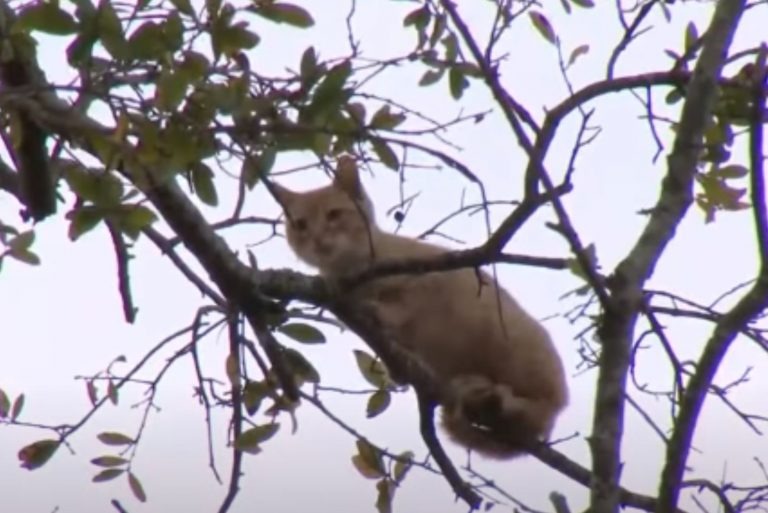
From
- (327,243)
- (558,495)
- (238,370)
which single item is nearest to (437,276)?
(327,243)

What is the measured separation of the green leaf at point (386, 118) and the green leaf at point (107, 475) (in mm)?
1116

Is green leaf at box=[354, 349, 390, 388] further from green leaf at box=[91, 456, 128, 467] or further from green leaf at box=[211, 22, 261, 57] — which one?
green leaf at box=[211, 22, 261, 57]

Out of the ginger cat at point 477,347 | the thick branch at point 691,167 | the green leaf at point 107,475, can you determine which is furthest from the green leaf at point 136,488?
the thick branch at point 691,167

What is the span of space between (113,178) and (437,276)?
2.02m

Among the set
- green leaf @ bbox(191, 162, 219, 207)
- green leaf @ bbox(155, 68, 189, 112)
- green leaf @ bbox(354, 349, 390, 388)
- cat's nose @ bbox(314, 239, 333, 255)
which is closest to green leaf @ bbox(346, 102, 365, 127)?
green leaf @ bbox(191, 162, 219, 207)

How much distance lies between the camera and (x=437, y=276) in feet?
13.8

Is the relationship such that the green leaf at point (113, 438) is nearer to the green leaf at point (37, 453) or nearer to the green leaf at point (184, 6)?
the green leaf at point (37, 453)

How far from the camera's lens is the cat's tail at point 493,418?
356cm

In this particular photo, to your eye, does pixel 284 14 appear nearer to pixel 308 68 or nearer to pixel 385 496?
pixel 308 68

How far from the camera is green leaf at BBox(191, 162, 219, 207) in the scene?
2487mm

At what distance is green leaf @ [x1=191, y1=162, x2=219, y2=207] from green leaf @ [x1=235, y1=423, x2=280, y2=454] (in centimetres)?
81

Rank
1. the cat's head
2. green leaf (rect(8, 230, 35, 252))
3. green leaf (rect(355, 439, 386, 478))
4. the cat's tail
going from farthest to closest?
the cat's head, the cat's tail, green leaf (rect(355, 439, 386, 478)), green leaf (rect(8, 230, 35, 252))

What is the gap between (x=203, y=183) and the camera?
8.19 feet

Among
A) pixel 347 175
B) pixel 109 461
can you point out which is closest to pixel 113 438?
pixel 109 461
